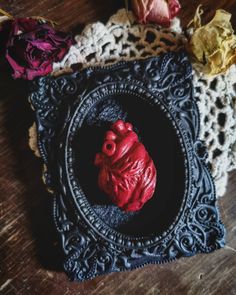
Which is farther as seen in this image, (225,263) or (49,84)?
(225,263)

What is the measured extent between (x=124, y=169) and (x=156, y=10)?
37 centimetres

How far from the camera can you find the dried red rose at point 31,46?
834 millimetres

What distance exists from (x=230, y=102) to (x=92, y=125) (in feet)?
1.16

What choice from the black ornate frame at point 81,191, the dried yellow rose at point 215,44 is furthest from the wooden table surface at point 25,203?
the dried yellow rose at point 215,44

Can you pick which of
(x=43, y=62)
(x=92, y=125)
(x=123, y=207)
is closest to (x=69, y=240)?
(x=123, y=207)

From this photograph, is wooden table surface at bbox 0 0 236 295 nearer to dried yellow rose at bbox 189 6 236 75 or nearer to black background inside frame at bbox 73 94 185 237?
black background inside frame at bbox 73 94 185 237

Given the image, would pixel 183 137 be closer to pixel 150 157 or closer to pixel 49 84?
pixel 150 157

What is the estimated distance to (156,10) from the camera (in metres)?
0.92

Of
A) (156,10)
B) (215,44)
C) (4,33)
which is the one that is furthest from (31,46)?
(215,44)

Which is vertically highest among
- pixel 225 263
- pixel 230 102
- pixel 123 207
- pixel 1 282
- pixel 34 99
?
pixel 34 99

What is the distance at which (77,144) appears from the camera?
0.89 meters

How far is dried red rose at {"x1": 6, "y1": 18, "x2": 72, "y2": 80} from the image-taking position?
2.74 feet

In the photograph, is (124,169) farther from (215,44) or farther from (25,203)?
(215,44)

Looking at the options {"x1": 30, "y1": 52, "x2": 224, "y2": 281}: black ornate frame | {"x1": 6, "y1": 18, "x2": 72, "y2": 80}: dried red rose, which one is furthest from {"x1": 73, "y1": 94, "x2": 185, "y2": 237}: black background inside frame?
{"x1": 6, "y1": 18, "x2": 72, "y2": 80}: dried red rose
